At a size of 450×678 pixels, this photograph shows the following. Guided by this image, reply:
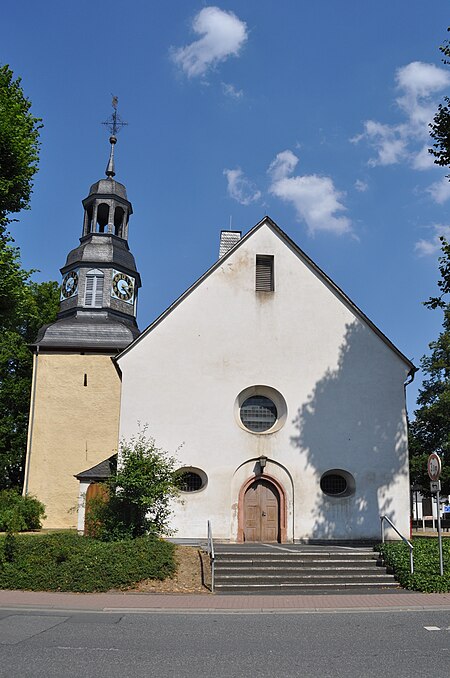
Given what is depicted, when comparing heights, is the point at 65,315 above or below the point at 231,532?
above

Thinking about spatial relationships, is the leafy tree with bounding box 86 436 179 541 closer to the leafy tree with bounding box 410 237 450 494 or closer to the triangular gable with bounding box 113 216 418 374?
the triangular gable with bounding box 113 216 418 374

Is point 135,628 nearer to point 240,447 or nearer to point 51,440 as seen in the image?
point 240,447

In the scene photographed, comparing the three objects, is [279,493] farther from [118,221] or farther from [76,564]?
[118,221]

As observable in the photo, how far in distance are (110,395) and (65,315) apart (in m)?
5.73

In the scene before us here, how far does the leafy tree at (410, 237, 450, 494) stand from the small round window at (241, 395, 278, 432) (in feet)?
73.7

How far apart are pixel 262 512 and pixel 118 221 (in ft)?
74.4

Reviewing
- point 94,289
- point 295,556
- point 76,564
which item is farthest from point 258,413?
point 94,289

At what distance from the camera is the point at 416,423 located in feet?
166

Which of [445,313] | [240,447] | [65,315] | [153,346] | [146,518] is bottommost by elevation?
[146,518]

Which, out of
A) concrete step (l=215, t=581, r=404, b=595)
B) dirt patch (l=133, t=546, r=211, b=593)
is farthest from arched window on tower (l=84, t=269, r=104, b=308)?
concrete step (l=215, t=581, r=404, b=595)

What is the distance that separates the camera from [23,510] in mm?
28844

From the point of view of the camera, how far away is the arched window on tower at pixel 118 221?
37.1 metres

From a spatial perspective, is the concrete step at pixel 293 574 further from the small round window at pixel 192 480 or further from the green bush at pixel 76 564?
the small round window at pixel 192 480

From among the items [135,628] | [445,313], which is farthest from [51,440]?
[445,313]
